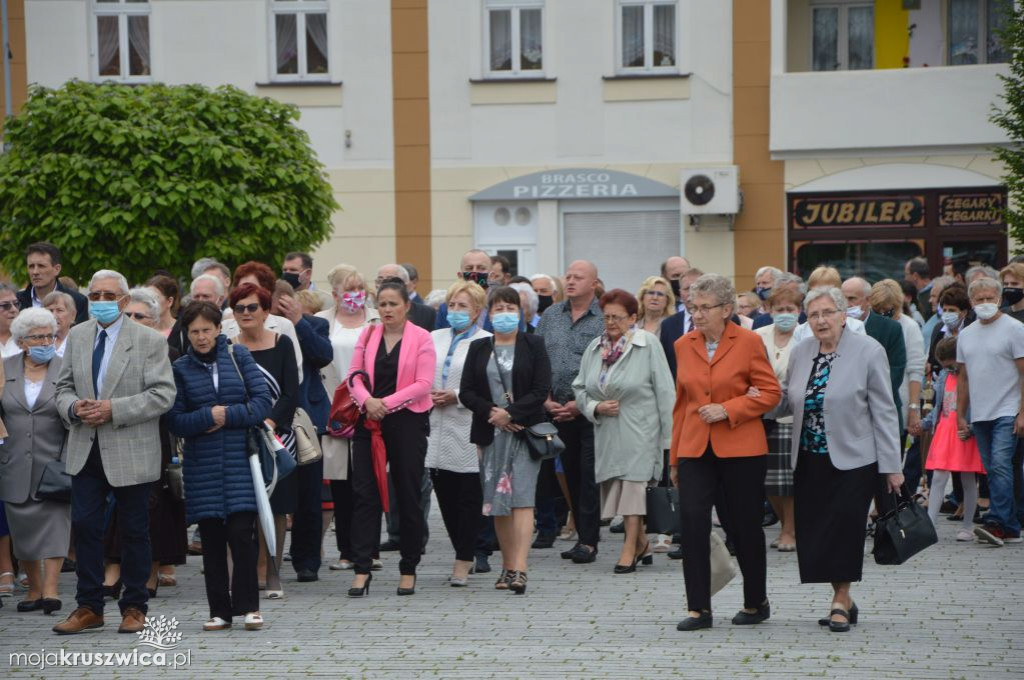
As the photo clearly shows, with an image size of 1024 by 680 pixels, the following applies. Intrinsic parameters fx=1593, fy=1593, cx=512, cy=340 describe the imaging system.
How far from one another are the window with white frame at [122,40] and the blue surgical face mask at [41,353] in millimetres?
15992

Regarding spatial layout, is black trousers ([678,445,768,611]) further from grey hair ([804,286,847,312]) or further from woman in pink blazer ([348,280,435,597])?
woman in pink blazer ([348,280,435,597])

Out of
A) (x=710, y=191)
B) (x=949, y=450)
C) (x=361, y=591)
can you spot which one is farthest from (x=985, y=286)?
(x=710, y=191)

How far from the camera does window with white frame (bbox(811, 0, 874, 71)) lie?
25266 mm

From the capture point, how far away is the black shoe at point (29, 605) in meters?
9.97

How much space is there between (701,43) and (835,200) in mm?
3152

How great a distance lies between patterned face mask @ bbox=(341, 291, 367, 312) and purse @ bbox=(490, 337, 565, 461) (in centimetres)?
164

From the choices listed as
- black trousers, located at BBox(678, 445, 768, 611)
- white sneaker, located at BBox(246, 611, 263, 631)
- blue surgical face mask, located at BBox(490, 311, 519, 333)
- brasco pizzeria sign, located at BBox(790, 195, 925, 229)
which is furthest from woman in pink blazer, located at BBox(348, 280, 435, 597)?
brasco pizzeria sign, located at BBox(790, 195, 925, 229)

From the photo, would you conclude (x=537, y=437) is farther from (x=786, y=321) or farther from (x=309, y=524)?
(x=786, y=321)

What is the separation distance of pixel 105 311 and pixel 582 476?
4.09m

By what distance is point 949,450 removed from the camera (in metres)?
12.8

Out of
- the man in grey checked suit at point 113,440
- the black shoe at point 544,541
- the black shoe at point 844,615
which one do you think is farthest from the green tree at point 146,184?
the black shoe at point 844,615

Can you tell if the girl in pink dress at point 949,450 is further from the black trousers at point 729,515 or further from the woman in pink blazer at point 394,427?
the woman in pink blazer at point 394,427

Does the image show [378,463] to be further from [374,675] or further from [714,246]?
[714,246]

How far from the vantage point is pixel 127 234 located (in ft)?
57.5
